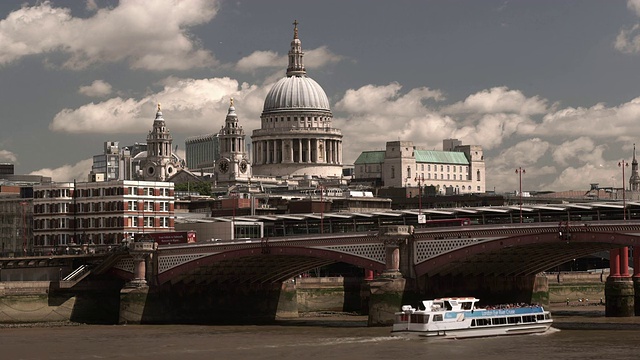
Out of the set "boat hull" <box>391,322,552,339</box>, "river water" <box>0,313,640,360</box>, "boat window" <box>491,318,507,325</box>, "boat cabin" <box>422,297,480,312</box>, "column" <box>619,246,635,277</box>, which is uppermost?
"column" <box>619,246,635,277</box>

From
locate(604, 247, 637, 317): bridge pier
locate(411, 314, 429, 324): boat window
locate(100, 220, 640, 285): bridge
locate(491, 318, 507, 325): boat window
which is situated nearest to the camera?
locate(411, 314, 429, 324): boat window

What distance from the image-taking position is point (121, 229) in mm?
126500

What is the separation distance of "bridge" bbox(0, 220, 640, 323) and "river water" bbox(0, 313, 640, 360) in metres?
4.56

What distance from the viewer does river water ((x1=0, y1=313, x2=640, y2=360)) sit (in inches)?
2852

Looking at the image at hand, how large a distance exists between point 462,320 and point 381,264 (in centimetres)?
1081

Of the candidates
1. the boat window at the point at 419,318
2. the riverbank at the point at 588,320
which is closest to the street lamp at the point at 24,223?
the riverbank at the point at 588,320

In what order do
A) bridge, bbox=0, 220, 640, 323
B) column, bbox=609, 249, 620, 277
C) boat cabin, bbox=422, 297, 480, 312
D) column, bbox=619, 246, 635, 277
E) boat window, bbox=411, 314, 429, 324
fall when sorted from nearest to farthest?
boat window, bbox=411, 314, 429, 324 → boat cabin, bbox=422, 297, 480, 312 → bridge, bbox=0, 220, 640, 323 → column, bbox=609, 249, 620, 277 → column, bbox=619, 246, 635, 277

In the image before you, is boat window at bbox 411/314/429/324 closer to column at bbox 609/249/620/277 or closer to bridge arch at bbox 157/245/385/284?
bridge arch at bbox 157/245/385/284

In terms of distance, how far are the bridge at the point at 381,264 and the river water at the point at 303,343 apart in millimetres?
4556

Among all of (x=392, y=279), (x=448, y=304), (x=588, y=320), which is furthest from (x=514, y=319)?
(x=588, y=320)

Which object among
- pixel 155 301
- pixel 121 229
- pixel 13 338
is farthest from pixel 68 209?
pixel 13 338

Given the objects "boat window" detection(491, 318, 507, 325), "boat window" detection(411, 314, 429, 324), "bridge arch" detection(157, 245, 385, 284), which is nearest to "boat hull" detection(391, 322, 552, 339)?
"boat window" detection(491, 318, 507, 325)

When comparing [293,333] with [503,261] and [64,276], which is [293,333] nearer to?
[503,261]

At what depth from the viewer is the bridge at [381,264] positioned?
86062 mm
